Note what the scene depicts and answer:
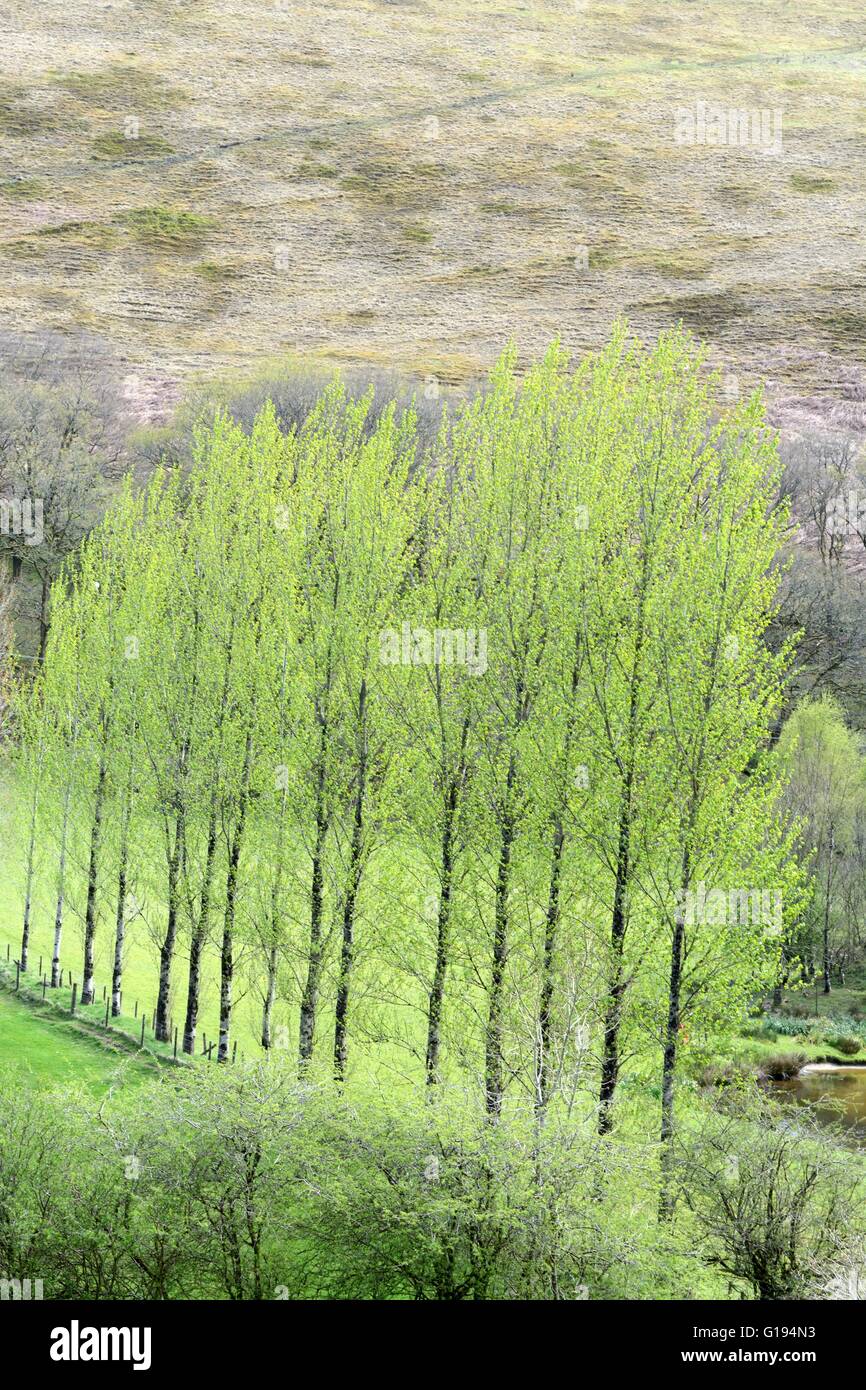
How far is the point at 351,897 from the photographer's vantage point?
2389 centimetres

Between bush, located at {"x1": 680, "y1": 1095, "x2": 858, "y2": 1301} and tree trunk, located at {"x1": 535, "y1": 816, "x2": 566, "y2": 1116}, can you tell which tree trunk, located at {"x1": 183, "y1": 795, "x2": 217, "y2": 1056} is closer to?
tree trunk, located at {"x1": 535, "y1": 816, "x2": 566, "y2": 1116}

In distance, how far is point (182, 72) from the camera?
129375 mm

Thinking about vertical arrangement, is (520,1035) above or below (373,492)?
below

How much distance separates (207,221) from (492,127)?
106 ft

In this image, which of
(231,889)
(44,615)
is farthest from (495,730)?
(44,615)

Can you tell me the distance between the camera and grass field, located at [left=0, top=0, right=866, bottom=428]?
95188 millimetres

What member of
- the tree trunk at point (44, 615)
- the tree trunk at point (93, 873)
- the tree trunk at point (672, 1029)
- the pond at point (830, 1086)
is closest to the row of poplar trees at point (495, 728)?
the tree trunk at point (672, 1029)

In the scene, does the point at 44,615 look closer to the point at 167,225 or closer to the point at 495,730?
the point at 495,730

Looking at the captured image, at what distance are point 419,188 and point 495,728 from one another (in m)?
105

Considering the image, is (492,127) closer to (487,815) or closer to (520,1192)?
(487,815)

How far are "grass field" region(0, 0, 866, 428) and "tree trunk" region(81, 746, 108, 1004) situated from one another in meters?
50.1

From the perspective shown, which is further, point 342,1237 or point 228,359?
point 228,359

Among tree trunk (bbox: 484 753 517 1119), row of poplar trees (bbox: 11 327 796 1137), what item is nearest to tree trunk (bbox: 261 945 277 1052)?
row of poplar trees (bbox: 11 327 796 1137)
